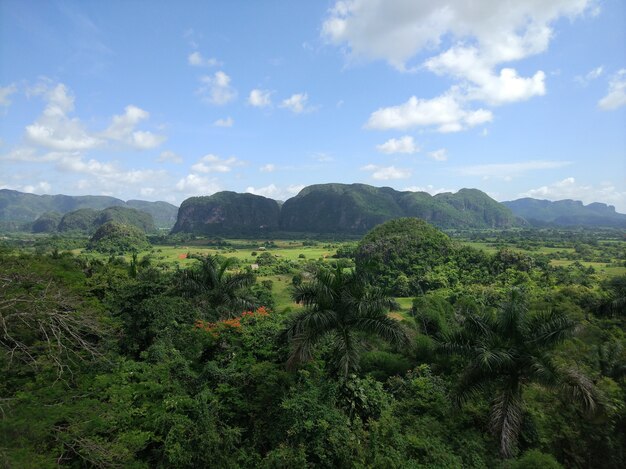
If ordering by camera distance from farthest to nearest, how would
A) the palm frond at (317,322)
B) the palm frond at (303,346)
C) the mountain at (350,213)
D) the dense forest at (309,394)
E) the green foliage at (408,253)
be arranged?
the mountain at (350,213) → the green foliage at (408,253) → the palm frond at (317,322) → the palm frond at (303,346) → the dense forest at (309,394)

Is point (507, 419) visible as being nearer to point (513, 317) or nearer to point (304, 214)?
point (513, 317)

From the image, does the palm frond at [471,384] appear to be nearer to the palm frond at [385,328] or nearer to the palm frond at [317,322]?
the palm frond at [385,328]

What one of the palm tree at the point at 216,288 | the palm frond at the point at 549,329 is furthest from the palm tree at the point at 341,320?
the palm tree at the point at 216,288

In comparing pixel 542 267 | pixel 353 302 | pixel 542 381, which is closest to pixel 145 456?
pixel 353 302

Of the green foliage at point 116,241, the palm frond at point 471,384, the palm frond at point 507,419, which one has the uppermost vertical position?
the palm frond at point 471,384

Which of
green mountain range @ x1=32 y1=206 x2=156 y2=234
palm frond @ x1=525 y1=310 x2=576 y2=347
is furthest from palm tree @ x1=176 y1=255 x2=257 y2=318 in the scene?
green mountain range @ x1=32 y1=206 x2=156 y2=234

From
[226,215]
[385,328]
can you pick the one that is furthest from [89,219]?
[385,328]

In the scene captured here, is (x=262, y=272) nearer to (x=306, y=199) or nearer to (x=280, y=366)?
(x=280, y=366)

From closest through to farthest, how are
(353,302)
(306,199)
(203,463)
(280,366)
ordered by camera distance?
1. (203,463)
2. (353,302)
3. (280,366)
4. (306,199)
